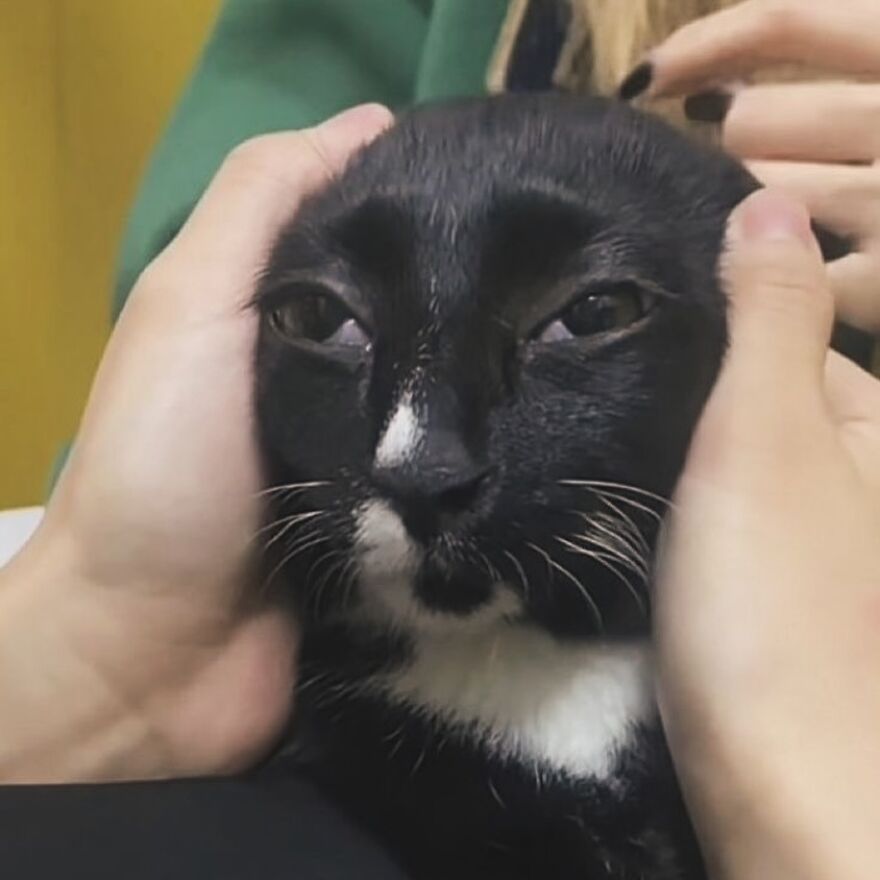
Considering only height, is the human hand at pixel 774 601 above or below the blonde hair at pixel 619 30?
below

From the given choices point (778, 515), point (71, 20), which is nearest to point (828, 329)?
point (778, 515)

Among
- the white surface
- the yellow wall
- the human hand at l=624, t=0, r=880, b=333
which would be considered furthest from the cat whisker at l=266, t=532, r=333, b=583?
the yellow wall

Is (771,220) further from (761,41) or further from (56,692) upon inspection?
(56,692)

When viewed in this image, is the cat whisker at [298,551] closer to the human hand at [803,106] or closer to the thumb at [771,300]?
the thumb at [771,300]

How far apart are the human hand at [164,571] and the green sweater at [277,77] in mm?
310

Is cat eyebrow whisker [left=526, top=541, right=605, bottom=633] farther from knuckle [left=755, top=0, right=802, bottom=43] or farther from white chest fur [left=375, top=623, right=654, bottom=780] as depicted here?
knuckle [left=755, top=0, right=802, bottom=43]

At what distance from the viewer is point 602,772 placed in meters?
0.68

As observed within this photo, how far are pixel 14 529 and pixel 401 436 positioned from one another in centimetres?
75

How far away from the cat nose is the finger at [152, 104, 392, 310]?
0.72 ft

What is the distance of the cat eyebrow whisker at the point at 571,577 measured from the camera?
0.61 metres

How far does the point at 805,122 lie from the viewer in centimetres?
91

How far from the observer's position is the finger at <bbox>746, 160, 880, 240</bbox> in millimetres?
883

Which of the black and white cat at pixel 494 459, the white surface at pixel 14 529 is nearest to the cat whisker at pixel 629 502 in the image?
the black and white cat at pixel 494 459

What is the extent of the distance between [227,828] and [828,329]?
32 cm
